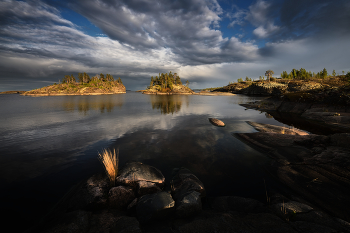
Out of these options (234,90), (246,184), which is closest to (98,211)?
(246,184)

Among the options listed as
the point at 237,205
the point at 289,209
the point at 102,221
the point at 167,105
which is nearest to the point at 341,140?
the point at 289,209

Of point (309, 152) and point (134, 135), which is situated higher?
point (309, 152)

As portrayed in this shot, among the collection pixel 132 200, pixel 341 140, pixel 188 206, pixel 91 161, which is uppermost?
pixel 341 140

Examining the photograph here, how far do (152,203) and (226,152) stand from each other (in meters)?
9.31

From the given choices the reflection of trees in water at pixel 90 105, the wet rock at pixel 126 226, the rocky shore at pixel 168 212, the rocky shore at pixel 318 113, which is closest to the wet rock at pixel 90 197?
the rocky shore at pixel 168 212

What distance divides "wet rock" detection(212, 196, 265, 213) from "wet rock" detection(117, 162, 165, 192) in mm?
3218

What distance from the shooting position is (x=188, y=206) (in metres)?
5.74

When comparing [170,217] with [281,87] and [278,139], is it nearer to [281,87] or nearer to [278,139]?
[278,139]

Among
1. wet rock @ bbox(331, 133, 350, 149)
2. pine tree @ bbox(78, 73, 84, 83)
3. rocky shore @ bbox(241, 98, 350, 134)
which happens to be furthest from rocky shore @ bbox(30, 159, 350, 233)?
pine tree @ bbox(78, 73, 84, 83)

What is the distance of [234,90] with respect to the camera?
18975cm

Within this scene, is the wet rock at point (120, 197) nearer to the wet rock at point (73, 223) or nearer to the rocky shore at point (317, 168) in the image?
the wet rock at point (73, 223)

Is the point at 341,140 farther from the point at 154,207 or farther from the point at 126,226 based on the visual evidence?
the point at 126,226

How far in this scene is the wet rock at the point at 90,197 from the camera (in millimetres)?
6105

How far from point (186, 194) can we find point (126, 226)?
281 centimetres
